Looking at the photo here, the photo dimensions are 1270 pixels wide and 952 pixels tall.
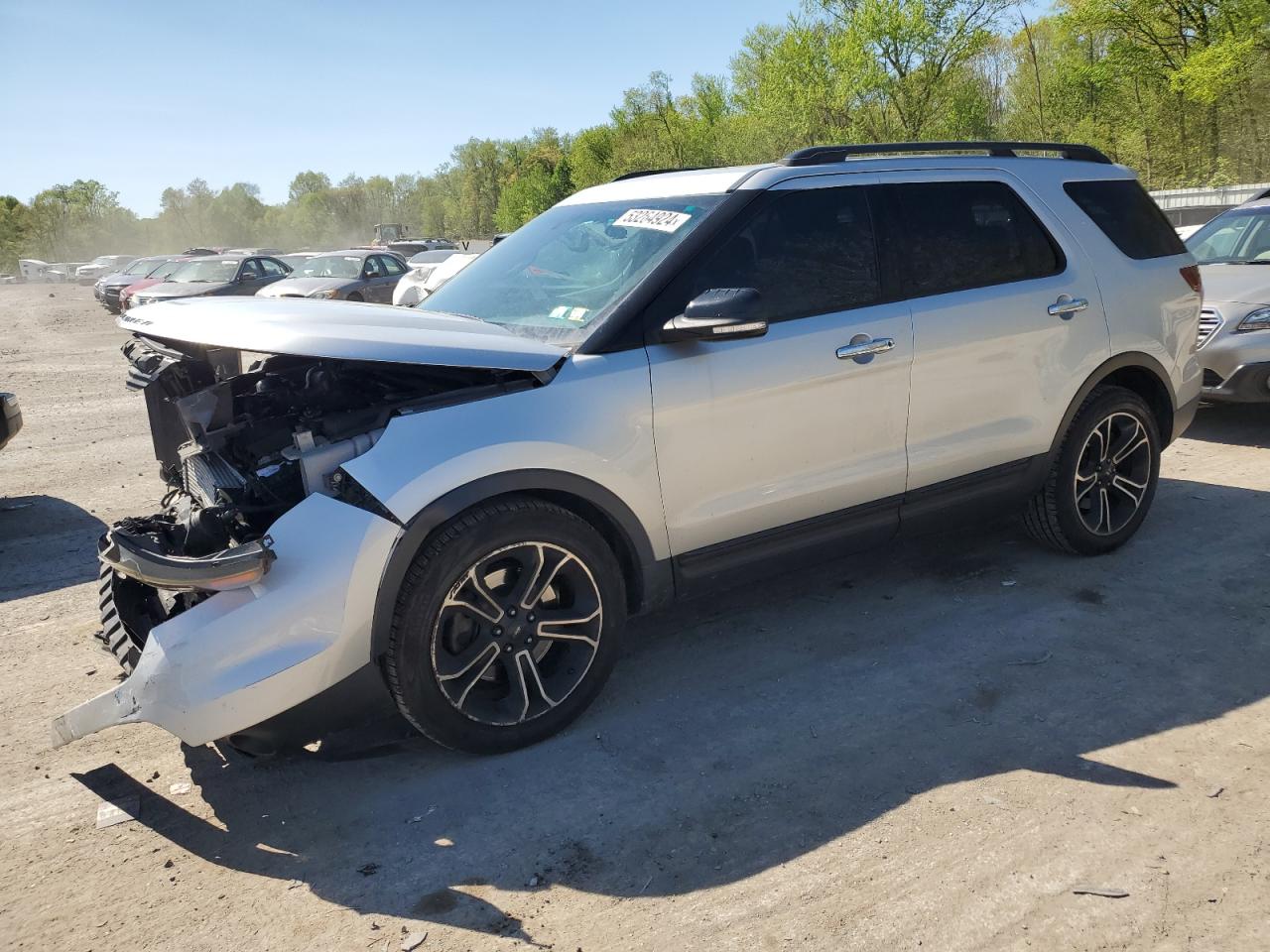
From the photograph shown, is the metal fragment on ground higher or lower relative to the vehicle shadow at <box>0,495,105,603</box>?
lower

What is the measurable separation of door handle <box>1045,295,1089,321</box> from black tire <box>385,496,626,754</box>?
8.12 ft

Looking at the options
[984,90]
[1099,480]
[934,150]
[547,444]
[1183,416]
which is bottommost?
[1099,480]

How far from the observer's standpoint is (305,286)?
18.3 meters

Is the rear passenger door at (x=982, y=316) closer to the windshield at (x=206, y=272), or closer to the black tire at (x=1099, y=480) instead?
the black tire at (x=1099, y=480)

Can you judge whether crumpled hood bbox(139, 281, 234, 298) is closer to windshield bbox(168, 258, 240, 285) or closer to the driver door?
windshield bbox(168, 258, 240, 285)

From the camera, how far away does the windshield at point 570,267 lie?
369cm

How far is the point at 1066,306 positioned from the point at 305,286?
16270 millimetres

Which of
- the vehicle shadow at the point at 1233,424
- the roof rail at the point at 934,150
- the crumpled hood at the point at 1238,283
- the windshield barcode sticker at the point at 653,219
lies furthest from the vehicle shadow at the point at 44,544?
the crumpled hood at the point at 1238,283

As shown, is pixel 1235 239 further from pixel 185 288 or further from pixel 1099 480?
pixel 185 288

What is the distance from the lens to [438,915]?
8.76 ft

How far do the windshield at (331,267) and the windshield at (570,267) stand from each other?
1657 centimetres

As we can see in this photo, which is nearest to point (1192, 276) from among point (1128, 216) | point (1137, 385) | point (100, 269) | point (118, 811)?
point (1128, 216)

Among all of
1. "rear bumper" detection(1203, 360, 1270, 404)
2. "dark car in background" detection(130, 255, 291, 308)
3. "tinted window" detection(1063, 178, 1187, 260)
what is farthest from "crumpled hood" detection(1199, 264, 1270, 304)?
"dark car in background" detection(130, 255, 291, 308)

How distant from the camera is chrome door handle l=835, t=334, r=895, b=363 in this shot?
152 inches
